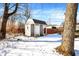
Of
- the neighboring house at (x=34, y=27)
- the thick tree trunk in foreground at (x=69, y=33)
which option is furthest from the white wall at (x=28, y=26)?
the thick tree trunk in foreground at (x=69, y=33)

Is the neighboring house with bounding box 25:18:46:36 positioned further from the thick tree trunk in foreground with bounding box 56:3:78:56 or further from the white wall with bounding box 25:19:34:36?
the thick tree trunk in foreground with bounding box 56:3:78:56

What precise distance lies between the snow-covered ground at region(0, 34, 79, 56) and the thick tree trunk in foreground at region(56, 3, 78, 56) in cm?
6

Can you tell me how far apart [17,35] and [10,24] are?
162 mm

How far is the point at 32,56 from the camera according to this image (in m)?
2.95

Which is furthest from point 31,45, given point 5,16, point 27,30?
point 5,16

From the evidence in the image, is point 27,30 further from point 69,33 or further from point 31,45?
point 69,33

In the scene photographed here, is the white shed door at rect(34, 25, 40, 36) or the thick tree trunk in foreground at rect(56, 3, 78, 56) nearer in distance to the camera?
the thick tree trunk in foreground at rect(56, 3, 78, 56)

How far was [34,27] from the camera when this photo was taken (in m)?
3.01

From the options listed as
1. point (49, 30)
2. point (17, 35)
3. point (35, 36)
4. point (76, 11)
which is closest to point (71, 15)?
point (76, 11)

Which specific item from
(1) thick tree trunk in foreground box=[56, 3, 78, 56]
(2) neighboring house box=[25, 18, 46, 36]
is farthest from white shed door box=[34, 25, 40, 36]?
(1) thick tree trunk in foreground box=[56, 3, 78, 56]

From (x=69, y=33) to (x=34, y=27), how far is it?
44cm

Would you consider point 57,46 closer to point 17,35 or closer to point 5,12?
point 17,35

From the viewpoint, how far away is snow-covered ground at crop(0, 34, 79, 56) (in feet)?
9.71

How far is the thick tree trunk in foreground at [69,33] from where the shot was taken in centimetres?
289
